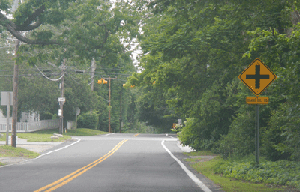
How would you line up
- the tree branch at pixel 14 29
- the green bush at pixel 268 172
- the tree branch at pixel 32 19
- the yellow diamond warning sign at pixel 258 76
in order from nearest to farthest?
the green bush at pixel 268 172, the yellow diamond warning sign at pixel 258 76, the tree branch at pixel 14 29, the tree branch at pixel 32 19

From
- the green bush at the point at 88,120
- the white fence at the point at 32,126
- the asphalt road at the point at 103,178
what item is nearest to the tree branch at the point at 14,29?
the asphalt road at the point at 103,178

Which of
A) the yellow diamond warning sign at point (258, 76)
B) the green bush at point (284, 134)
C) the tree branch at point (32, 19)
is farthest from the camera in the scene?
the tree branch at point (32, 19)

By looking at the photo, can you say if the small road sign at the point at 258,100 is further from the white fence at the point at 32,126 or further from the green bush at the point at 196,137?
Answer: the white fence at the point at 32,126

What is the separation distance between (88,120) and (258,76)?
52.2 metres

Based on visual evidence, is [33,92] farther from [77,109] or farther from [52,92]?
[77,109]

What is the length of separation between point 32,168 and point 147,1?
309 inches

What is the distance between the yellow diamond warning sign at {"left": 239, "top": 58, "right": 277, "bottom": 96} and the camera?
12648mm

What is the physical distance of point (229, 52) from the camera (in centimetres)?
1775

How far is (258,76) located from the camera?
12.8 m

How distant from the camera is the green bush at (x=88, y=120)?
62625 mm

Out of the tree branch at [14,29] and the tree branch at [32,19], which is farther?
the tree branch at [32,19]

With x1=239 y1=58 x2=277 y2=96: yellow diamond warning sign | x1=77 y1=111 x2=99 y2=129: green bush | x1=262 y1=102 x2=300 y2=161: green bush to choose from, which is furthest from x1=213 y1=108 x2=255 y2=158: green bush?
x1=77 y1=111 x2=99 y2=129: green bush

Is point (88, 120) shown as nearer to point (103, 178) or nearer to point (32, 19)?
point (32, 19)

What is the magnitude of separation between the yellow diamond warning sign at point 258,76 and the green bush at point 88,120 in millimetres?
51115
